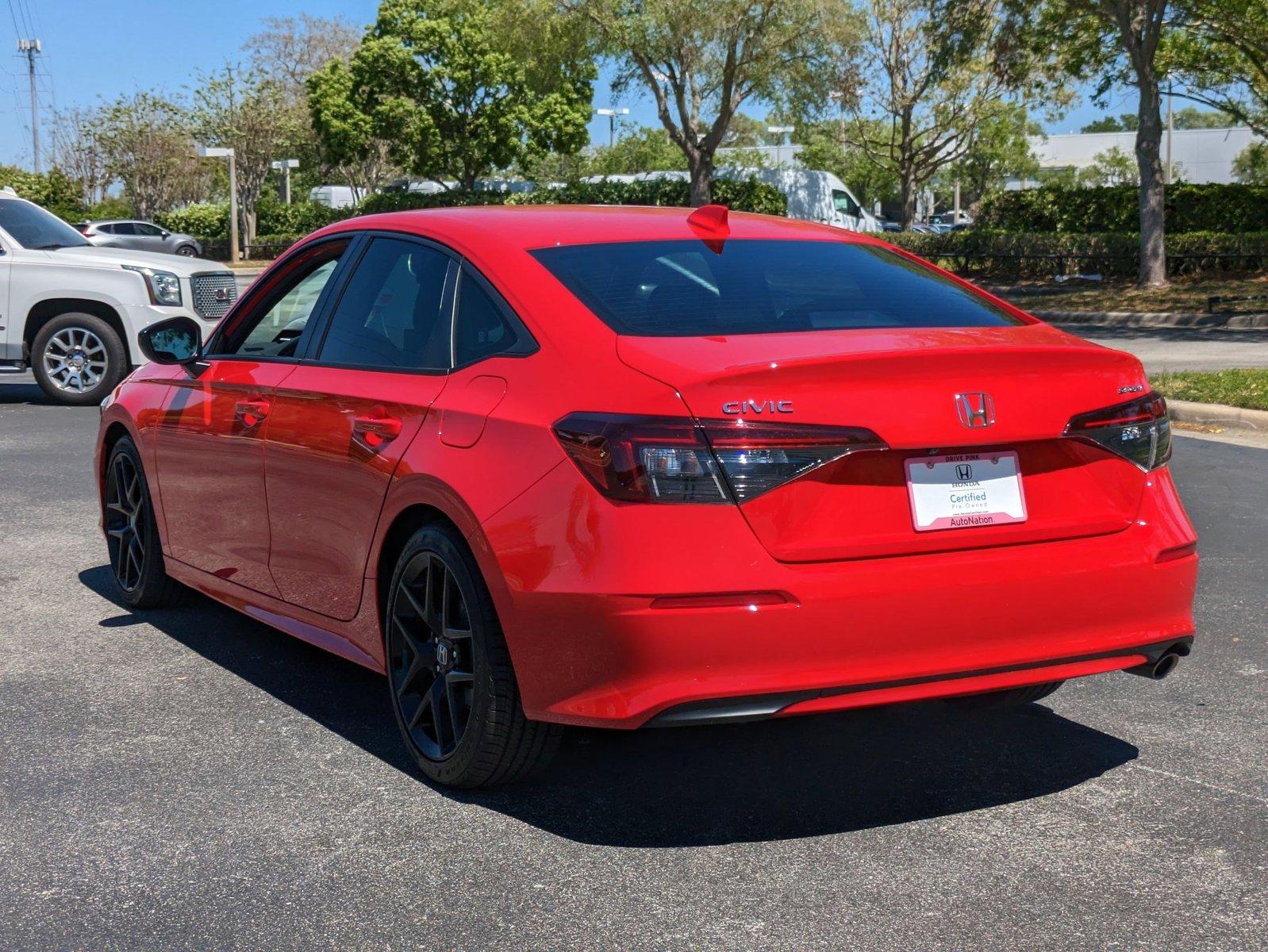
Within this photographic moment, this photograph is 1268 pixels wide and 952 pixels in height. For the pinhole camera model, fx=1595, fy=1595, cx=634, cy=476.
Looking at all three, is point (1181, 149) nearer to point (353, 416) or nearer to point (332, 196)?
point (332, 196)

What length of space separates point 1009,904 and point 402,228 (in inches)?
104

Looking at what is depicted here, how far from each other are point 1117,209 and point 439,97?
97.1 feet

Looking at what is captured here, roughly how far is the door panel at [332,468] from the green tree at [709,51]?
35.6m

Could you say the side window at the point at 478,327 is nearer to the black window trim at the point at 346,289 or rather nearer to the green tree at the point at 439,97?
the black window trim at the point at 346,289

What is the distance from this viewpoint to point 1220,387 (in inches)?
520

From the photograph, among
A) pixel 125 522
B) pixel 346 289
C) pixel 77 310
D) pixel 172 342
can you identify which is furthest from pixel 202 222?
pixel 346 289

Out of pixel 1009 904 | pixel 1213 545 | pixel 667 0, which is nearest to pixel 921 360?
pixel 1009 904

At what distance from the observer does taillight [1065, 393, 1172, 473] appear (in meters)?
3.92

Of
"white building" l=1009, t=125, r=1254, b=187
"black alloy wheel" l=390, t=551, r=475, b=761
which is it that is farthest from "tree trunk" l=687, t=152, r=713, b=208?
"white building" l=1009, t=125, r=1254, b=187

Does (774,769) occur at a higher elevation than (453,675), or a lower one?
lower

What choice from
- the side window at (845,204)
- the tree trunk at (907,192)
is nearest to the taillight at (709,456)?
the side window at (845,204)

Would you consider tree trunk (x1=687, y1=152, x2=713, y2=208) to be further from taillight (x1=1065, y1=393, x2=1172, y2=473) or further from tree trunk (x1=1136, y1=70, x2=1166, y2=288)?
taillight (x1=1065, y1=393, x2=1172, y2=473)

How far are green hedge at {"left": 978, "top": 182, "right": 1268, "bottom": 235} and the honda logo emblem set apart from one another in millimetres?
30435

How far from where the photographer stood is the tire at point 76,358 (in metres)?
14.0
